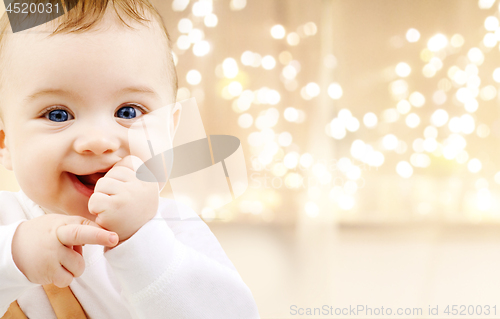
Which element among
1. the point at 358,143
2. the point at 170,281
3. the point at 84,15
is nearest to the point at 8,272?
the point at 170,281

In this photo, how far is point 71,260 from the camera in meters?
0.33

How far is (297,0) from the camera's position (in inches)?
47.6

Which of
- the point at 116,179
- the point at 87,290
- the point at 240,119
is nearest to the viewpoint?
the point at 116,179

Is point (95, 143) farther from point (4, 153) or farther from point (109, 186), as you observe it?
point (4, 153)

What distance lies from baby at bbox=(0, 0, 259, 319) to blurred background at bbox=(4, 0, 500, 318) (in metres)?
0.77

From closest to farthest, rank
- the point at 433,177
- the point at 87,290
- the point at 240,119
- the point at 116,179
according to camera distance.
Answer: the point at 116,179, the point at 87,290, the point at 240,119, the point at 433,177

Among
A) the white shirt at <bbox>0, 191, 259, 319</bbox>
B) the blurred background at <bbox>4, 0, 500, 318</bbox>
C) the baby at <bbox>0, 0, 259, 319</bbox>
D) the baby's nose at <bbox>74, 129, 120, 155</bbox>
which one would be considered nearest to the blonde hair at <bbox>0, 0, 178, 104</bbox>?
the baby at <bbox>0, 0, 259, 319</bbox>

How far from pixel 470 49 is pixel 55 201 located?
143 cm

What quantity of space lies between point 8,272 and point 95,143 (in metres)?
0.15

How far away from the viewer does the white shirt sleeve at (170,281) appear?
14.2 inches

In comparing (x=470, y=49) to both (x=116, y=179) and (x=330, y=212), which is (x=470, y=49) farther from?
(x=116, y=179)

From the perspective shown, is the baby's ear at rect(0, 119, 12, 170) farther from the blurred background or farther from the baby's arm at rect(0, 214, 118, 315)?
the blurred background

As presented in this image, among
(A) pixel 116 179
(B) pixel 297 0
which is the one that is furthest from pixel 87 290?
(B) pixel 297 0

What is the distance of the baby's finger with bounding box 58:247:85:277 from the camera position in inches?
13.0
